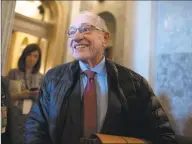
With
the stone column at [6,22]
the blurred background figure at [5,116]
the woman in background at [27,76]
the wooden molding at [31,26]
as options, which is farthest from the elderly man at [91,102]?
the wooden molding at [31,26]

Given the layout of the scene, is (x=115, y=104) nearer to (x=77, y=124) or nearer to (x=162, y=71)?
(x=77, y=124)

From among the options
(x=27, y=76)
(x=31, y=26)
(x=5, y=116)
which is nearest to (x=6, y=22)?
(x=27, y=76)

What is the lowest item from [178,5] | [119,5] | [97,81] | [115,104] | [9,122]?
[9,122]

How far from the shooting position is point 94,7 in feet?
12.7

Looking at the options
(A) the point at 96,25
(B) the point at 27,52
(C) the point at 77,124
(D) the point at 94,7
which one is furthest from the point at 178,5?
(D) the point at 94,7

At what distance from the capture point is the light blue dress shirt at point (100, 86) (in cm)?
124

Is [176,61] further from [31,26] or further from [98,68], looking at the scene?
[31,26]

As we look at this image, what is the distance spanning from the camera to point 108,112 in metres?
1.22

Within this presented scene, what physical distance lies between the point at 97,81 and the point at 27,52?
48.2 inches

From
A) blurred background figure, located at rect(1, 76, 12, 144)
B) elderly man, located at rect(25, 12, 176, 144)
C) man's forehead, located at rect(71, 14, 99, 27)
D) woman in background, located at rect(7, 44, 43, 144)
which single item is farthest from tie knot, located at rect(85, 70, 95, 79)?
woman in background, located at rect(7, 44, 43, 144)

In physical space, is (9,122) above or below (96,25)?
below

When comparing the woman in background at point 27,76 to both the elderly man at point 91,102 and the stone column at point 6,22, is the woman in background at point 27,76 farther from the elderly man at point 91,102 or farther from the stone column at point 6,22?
the elderly man at point 91,102

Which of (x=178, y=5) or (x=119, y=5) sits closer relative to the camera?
(x=178, y=5)

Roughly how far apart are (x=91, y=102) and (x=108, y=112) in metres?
0.10
